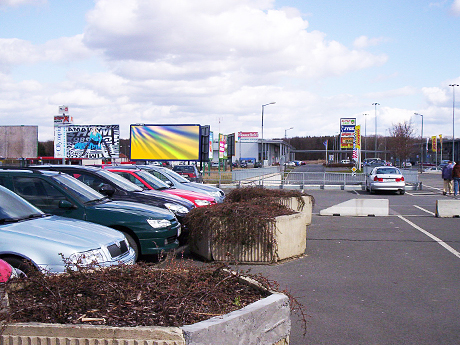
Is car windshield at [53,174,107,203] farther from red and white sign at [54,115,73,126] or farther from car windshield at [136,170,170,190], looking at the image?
red and white sign at [54,115,73,126]

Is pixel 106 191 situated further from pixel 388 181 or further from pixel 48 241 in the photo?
pixel 388 181

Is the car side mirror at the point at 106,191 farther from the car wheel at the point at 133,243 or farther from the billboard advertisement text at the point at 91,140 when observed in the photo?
the billboard advertisement text at the point at 91,140

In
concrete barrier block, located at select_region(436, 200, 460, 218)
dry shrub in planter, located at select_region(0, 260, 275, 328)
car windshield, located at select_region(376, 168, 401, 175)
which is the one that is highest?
car windshield, located at select_region(376, 168, 401, 175)

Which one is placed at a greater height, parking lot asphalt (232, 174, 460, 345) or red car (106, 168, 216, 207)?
red car (106, 168, 216, 207)

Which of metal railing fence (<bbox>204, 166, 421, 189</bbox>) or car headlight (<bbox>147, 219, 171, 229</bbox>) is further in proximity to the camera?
metal railing fence (<bbox>204, 166, 421, 189</bbox>)

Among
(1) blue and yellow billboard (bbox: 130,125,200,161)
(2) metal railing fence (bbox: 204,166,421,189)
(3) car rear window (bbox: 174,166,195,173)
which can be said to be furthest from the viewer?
(1) blue and yellow billboard (bbox: 130,125,200,161)

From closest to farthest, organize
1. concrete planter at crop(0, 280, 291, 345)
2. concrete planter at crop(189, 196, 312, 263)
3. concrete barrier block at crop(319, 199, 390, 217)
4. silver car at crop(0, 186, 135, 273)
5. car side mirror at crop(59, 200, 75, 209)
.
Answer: concrete planter at crop(0, 280, 291, 345) < silver car at crop(0, 186, 135, 273) < car side mirror at crop(59, 200, 75, 209) < concrete planter at crop(189, 196, 312, 263) < concrete barrier block at crop(319, 199, 390, 217)

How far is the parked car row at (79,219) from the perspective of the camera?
5453mm

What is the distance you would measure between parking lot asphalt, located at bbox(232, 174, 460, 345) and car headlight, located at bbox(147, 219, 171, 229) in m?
1.43

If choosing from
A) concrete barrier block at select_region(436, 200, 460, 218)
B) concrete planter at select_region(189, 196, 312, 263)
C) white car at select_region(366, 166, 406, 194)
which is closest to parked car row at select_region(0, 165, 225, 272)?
concrete planter at select_region(189, 196, 312, 263)

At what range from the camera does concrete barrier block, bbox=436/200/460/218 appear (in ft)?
51.0

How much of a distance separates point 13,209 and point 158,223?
2390 mm

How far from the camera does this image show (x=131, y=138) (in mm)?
37062

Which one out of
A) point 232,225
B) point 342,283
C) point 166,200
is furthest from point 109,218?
point 342,283
